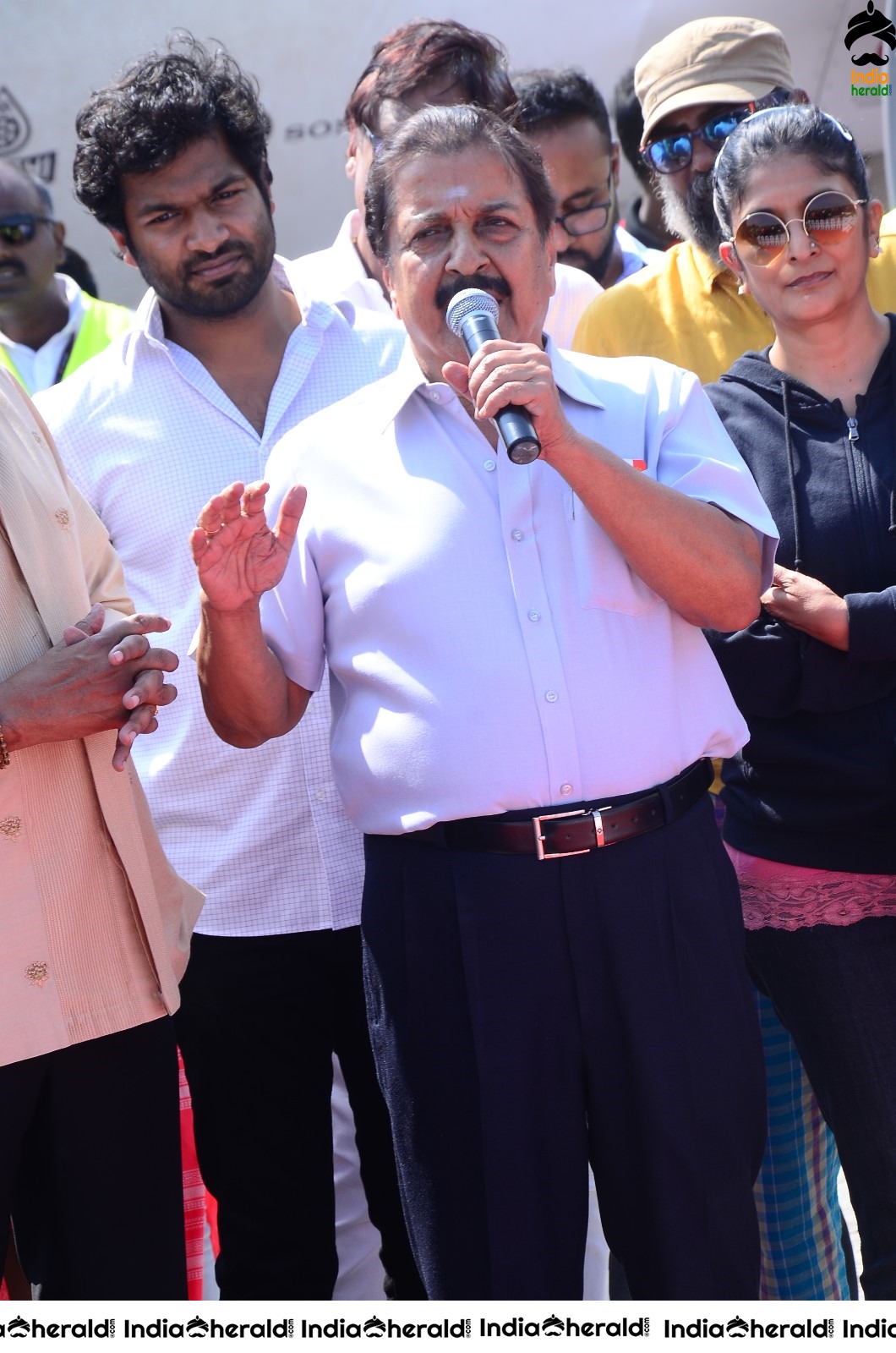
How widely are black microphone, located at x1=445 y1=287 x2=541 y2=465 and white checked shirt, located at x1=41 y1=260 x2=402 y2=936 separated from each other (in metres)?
0.73

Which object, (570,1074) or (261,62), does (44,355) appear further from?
(570,1074)

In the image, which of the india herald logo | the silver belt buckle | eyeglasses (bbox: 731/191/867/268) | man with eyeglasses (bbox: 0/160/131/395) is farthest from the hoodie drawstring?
the india herald logo

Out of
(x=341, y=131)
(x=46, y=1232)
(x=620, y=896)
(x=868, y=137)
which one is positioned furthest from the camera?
(x=341, y=131)

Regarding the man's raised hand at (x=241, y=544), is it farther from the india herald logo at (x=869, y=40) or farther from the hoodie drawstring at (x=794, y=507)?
the india herald logo at (x=869, y=40)

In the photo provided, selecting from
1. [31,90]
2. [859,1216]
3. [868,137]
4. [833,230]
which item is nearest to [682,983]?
[859,1216]

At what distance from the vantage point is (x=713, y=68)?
11.0 feet

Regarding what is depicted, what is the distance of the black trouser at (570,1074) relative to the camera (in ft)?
6.98

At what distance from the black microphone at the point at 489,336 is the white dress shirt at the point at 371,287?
4.97 feet

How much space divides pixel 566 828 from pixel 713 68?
205 cm

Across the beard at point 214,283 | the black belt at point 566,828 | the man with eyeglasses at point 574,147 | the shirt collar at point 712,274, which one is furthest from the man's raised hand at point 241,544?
the man with eyeglasses at point 574,147

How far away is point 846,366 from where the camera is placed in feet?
8.70

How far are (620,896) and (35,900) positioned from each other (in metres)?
0.84

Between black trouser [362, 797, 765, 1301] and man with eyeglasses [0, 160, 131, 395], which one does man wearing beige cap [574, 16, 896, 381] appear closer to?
black trouser [362, 797, 765, 1301]

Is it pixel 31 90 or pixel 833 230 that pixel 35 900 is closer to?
pixel 833 230
